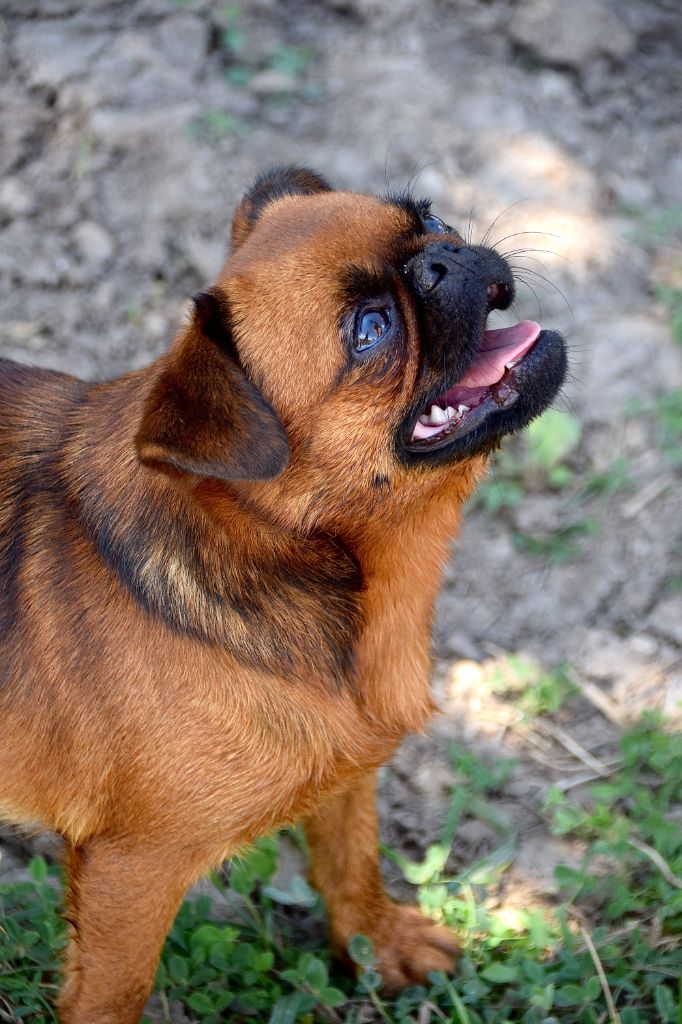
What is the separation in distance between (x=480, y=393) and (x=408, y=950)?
1.67 m

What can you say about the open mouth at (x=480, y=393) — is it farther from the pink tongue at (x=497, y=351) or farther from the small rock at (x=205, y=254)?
the small rock at (x=205, y=254)

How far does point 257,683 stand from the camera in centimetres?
265

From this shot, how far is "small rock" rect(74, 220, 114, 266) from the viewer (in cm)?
512

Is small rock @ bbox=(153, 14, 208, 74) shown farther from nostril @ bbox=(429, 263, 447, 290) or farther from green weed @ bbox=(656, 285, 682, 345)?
nostril @ bbox=(429, 263, 447, 290)

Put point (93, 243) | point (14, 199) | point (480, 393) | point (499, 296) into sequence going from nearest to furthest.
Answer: point (480, 393) < point (499, 296) < point (93, 243) < point (14, 199)

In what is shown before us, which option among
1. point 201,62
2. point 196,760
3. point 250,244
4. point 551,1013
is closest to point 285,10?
point 201,62

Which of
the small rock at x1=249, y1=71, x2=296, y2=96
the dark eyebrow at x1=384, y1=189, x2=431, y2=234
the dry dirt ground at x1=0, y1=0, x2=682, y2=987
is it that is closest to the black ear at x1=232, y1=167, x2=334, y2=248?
the dark eyebrow at x1=384, y1=189, x2=431, y2=234

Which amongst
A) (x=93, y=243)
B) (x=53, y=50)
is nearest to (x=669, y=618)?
(x=93, y=243)

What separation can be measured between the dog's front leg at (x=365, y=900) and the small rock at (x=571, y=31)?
160 inches

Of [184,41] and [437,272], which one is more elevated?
[437,272]

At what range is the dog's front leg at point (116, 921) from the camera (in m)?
2.67

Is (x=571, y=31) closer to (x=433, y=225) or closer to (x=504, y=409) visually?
(x=433, y=225)

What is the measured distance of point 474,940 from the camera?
3346 mm

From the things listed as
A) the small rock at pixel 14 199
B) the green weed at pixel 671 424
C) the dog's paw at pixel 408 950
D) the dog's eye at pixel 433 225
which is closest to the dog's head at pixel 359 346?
the dog's eye at pixel 433 225
